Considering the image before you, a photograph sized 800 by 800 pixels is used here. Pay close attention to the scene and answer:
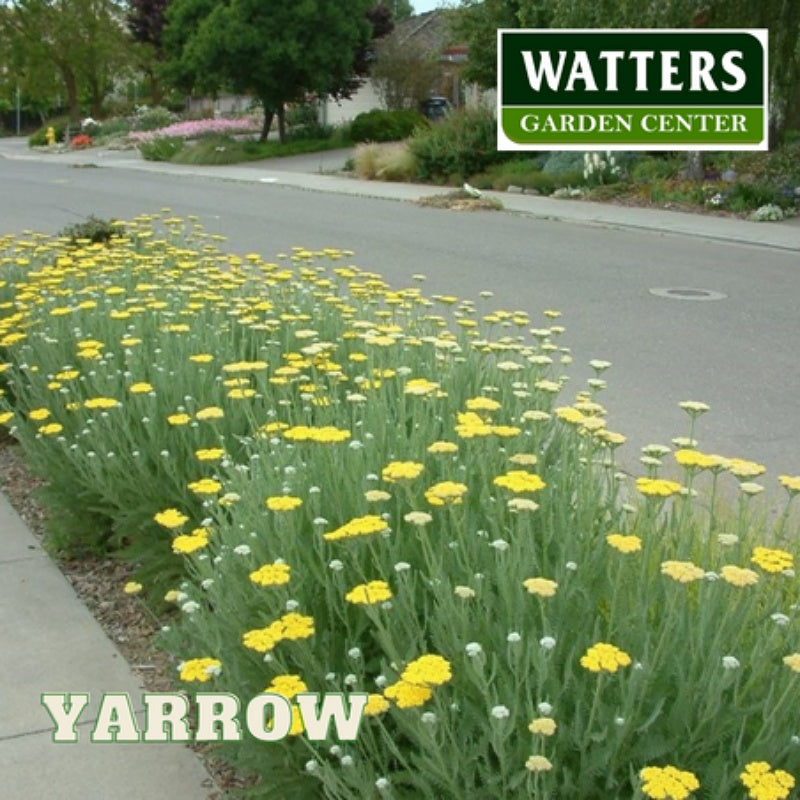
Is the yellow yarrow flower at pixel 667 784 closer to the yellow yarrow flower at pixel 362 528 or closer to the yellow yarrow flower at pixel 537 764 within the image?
the yellow yarrow flower at pixel 537 764

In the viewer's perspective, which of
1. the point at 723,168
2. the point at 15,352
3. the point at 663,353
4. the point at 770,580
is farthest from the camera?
the point at 723,168

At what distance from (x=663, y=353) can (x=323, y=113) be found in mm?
39188

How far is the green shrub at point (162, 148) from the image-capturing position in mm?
39094

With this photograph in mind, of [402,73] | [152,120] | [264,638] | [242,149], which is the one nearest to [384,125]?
[242,149]

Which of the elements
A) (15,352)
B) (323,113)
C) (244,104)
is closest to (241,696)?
(15,352)

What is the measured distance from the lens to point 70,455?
434 cm

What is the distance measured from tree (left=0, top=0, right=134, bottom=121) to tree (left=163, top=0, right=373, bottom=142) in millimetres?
21028

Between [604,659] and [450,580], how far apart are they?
65cm

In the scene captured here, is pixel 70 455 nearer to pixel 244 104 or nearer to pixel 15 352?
pixel 15 352

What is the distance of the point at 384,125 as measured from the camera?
39.7 metres

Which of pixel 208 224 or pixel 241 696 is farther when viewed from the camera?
pixel 208 224

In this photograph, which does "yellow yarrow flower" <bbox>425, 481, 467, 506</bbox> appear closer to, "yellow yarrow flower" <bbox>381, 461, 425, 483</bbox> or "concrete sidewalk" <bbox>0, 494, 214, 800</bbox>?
"yellow yarrow flower" <bbox>381, 461, 425, 483</bbox>

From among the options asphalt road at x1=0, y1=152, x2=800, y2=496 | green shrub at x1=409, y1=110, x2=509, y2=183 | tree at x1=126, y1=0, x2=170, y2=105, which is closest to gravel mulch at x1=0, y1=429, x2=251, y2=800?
asphalt road at x1=0, y1=152, x2=800, y2=496

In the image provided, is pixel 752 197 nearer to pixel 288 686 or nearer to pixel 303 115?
pixel 288 686
